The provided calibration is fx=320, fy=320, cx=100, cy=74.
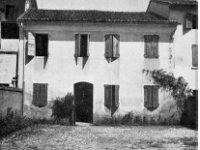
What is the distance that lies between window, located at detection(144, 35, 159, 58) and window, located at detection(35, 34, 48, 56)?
224 inches

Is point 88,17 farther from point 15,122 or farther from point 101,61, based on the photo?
point 15,122

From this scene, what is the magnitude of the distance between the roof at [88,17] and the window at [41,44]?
3.10 feet

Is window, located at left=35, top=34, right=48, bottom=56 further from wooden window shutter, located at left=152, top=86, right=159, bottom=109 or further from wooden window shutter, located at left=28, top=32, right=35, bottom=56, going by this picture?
wooden window shutter, located at left=152, top=86, right=159, bottom=109

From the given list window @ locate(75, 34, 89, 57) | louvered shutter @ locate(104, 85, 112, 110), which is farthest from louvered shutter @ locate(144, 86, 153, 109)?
window @ locate(75, 34, 89, 57)

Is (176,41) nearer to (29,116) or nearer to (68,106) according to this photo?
(68,106)

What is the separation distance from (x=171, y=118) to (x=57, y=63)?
7129mm

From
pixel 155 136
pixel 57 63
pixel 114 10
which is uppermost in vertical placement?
pixel 114 10

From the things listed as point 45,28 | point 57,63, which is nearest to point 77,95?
point 57,63

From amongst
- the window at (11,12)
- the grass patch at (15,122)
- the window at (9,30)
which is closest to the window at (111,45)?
the grass patch at (15,122)

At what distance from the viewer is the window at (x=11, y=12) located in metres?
18.9

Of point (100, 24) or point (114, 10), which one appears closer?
point (100, 24)

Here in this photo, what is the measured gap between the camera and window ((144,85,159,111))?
58.9 ft

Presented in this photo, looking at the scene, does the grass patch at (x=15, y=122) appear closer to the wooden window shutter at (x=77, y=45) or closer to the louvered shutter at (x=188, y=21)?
the wooden window shutter at (x=77, y=45)

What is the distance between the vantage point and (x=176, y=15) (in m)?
18.3
